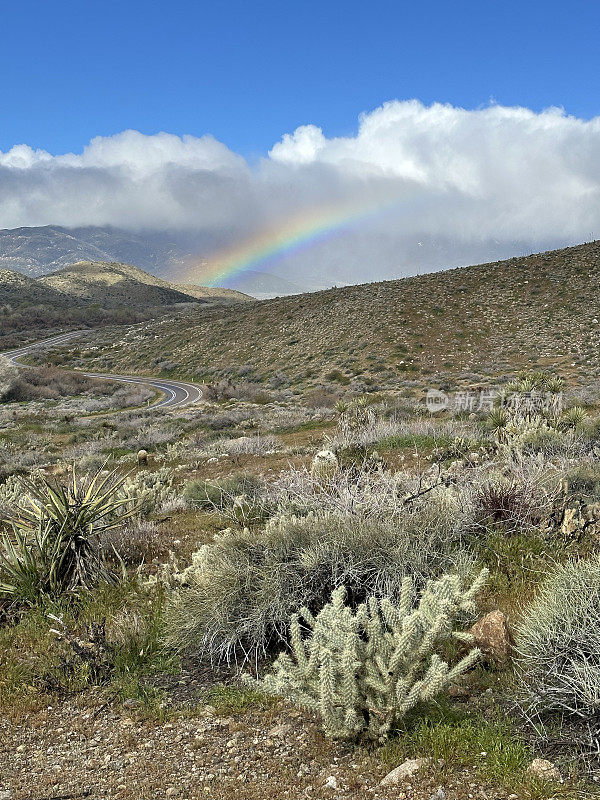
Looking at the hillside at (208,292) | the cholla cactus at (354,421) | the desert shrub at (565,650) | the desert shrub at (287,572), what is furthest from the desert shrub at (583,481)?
the hillside at (208,292)

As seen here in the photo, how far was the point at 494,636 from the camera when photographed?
10.1 ft

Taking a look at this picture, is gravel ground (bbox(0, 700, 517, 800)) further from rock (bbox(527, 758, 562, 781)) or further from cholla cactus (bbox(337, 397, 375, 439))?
cholla cactus (bbox(337, 397, 375, 439))

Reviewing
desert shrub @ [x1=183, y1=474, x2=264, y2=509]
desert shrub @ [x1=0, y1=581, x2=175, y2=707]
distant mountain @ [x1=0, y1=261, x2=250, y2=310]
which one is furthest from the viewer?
distant mountain @ [x1=0, y1=261, x2=250, y2=310]

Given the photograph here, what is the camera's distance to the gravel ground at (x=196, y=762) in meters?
2.24

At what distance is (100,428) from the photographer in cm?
1991

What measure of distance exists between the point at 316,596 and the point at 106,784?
168cm

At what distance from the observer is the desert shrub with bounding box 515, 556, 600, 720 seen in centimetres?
241

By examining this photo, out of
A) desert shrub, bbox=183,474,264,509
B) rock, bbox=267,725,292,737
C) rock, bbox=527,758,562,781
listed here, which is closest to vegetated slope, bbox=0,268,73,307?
desert shrub, bbox=183,474,264,509

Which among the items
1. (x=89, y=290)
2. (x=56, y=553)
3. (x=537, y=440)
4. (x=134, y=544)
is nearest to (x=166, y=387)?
(x=537, y=440)

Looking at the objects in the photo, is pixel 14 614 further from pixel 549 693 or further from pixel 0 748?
pixel 549 693

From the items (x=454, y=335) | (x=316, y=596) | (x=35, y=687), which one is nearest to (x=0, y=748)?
(x=35, y=687)

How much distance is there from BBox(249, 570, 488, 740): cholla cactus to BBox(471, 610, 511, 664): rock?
51cm

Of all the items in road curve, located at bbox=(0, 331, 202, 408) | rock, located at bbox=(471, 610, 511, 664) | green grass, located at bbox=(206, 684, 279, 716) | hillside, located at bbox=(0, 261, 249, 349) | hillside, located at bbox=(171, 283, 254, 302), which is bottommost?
green grass, located at bbox=(206, 684, 279, 716)

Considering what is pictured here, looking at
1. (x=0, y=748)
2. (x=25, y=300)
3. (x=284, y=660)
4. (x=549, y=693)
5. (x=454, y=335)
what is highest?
(x=25, y=300)
